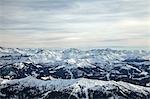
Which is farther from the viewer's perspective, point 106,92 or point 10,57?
A: point 10,57

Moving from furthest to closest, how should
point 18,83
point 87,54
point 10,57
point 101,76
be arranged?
point 87,54, point 10,57, point 101,76, point 18,83

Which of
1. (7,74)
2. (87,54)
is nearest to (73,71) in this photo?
(7,74)

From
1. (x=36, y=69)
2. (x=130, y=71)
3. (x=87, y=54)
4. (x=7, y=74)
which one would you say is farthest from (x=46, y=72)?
(x=87, y=54)

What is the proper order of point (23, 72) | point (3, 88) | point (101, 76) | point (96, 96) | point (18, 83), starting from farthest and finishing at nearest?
point (23, 72) < point (101, 76) < point (18, 83) < point (3, 88) < point (96, 96)

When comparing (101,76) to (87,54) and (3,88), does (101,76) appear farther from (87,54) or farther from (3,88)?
(87,54)

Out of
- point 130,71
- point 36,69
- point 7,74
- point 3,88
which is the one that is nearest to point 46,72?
point 36,69

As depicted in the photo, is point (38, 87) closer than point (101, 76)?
Yes

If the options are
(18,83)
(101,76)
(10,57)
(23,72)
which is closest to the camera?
(18,83)

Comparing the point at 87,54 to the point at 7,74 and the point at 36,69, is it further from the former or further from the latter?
the point at 7,74

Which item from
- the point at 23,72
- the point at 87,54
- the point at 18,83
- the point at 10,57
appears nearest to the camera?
the point at 18,83
